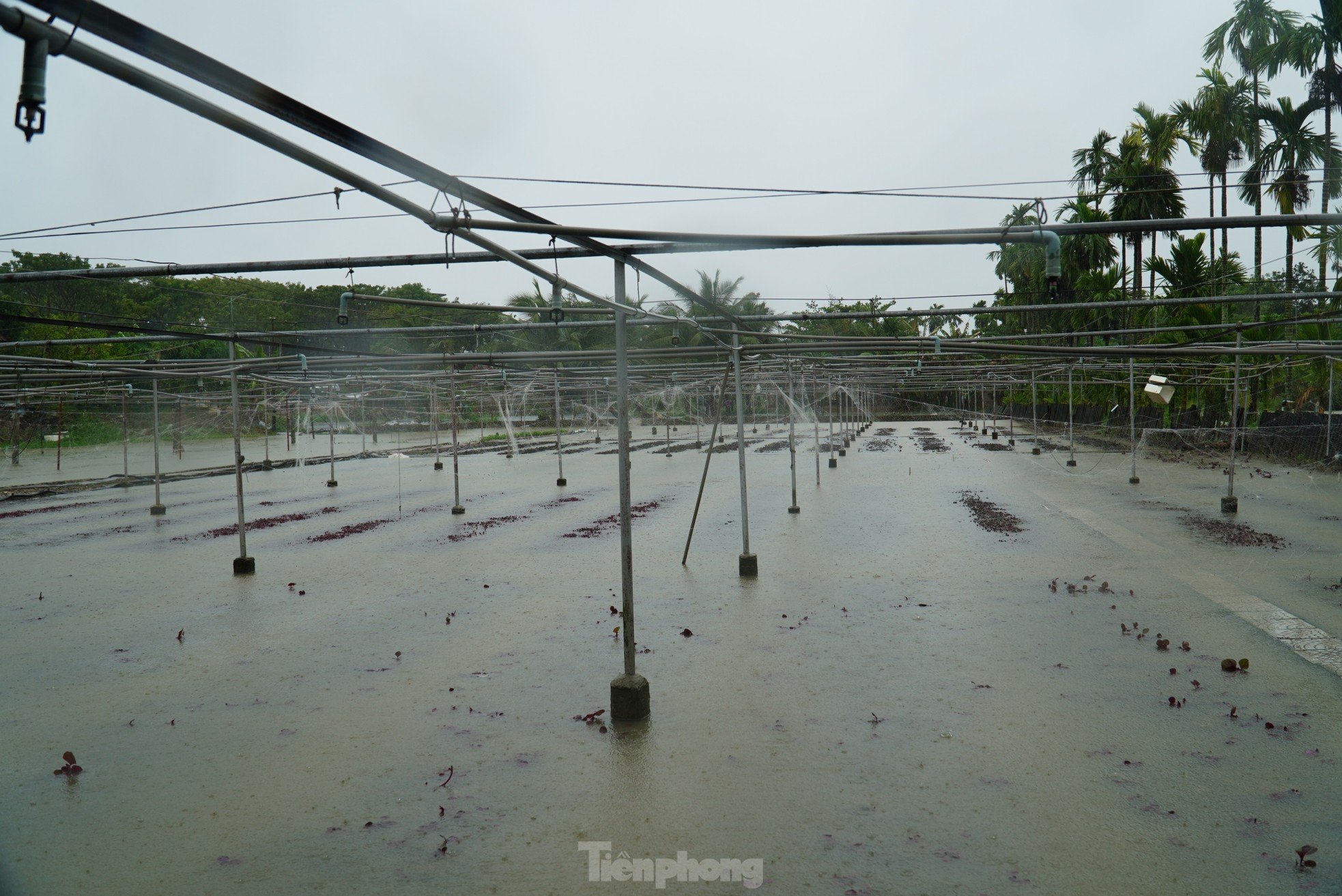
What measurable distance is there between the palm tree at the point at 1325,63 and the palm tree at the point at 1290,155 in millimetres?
375

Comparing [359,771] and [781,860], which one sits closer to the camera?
[781,860]

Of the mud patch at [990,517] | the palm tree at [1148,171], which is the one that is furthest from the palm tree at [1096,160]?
the mud patch at [990,517]

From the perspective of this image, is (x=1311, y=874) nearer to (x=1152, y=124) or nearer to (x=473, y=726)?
(x=473, y=726)

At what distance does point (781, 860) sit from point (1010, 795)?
4.52 ft

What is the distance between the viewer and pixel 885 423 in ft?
189

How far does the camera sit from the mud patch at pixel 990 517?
13.1 m

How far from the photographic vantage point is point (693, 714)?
5.62 metres

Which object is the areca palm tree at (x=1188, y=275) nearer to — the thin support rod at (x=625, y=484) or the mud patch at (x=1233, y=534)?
the mud patch at (x=1233, y=534)

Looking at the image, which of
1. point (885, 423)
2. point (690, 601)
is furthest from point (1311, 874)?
point (885, 423)

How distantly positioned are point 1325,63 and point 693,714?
28201 millimetres

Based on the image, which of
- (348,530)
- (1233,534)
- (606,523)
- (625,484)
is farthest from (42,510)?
(1233,534)

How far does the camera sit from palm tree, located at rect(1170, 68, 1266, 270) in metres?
29.8

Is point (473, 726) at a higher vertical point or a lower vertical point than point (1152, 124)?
lower

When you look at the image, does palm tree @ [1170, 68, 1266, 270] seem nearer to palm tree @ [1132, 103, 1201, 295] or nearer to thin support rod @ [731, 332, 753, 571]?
palm tree @ [1132, 103, 1201, 295]
